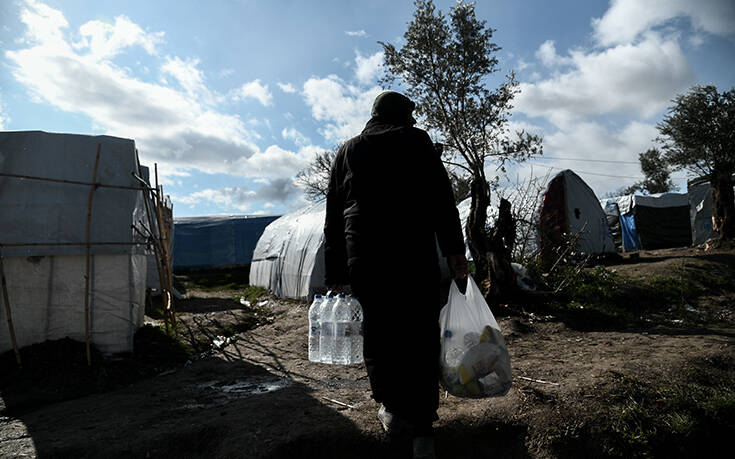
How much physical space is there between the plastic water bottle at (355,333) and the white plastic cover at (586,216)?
8.36 meters

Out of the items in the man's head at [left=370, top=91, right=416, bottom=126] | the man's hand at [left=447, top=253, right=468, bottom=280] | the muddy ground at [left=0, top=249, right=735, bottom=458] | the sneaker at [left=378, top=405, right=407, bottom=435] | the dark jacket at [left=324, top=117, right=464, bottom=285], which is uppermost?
the man's head at [left=370, top=91, right=416, bottom=126]

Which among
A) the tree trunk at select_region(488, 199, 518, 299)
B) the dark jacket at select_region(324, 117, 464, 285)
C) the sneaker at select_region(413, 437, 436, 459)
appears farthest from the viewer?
the tree trunk at select_region(488, 199, 518, 299)

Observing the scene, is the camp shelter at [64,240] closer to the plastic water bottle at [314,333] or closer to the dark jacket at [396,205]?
the plastic water bottle at [314,333]

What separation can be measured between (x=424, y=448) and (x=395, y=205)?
129cm

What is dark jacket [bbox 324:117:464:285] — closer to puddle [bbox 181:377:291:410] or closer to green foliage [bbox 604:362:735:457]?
green foliage [bbox 604:362:735:457]

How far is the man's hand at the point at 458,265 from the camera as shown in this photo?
8.18 feet

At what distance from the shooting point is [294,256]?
11320 mm

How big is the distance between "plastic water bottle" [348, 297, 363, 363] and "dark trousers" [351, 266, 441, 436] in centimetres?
189

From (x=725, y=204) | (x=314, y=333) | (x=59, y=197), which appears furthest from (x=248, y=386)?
(x=725, y=204)

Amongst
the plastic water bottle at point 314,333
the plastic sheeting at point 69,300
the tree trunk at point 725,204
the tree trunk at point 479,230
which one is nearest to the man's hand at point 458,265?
the plastic water bottle at point 314,333

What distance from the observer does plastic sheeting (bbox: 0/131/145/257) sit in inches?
189

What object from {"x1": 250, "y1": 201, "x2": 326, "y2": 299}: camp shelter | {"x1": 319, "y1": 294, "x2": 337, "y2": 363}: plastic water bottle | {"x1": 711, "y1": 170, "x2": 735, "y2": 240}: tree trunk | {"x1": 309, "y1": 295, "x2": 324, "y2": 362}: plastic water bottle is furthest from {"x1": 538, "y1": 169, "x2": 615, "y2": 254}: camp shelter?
{"x1": 319, "y1": 294, "x2": 337, "y2": 363}: plastic water bottle

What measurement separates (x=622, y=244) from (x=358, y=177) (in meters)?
20.2

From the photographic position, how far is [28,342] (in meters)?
4.79
